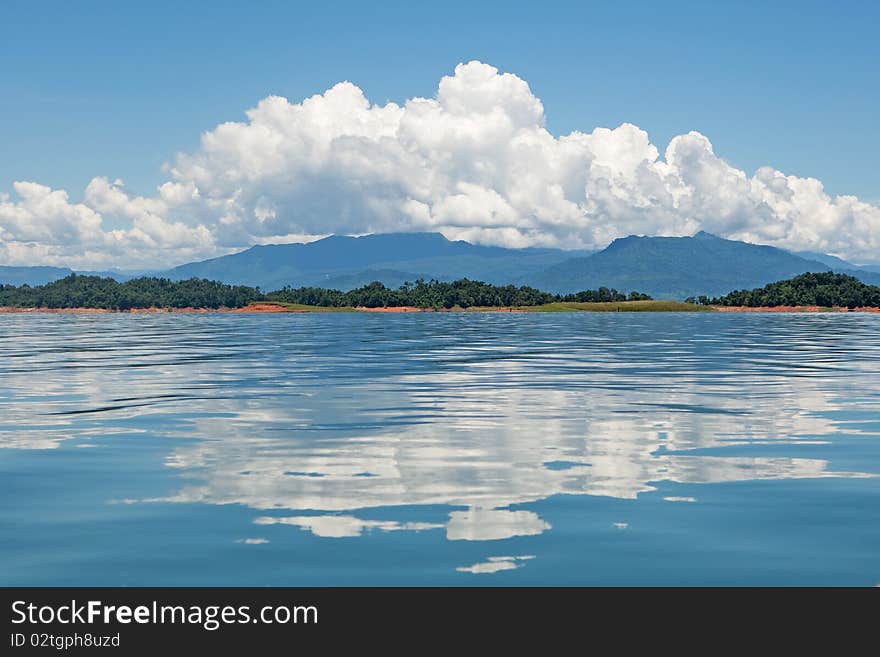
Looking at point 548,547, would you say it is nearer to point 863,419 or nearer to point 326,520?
point 326,520

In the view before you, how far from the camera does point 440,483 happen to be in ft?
91.0

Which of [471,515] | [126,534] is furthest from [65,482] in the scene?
[471,515]

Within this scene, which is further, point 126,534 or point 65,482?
point 65,482

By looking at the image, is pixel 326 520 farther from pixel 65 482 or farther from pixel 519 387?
pixel 519 387

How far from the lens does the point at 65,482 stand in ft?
92.8

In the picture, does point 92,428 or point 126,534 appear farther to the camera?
point 92,428

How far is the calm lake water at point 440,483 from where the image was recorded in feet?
63.4

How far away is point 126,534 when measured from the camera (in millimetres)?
21844

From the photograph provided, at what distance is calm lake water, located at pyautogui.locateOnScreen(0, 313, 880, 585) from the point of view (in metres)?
19.3

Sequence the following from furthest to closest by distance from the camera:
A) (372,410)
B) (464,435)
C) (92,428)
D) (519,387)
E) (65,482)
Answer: (519,387)
(372,410)
(92,428)
(464,435)
(65,482)

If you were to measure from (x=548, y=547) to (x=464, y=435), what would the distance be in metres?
16.9
